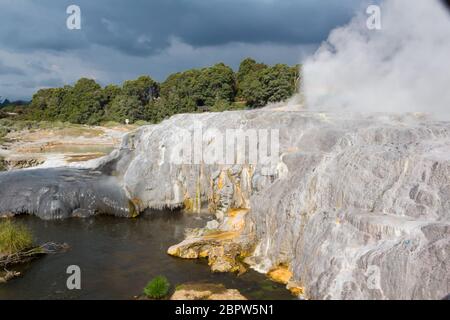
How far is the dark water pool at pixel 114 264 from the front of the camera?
14.5 m

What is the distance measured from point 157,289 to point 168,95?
62.9m

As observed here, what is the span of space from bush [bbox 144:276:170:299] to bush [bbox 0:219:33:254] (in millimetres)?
6618

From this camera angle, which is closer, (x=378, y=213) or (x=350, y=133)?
(x=378, y=213)

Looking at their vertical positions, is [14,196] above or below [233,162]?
below

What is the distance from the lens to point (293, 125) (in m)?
23.2

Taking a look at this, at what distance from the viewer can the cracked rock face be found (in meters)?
10.9

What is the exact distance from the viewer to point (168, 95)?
74.1 metres

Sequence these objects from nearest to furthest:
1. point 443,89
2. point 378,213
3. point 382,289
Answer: point 382,289 < point 378,213 < point 443,89

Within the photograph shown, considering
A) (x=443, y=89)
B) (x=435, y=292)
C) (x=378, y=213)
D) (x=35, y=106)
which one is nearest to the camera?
(x=435, y=292)

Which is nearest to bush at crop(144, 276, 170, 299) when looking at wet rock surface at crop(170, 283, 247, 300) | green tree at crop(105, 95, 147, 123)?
wet rock surface at crop(170, 283, 247, 300)

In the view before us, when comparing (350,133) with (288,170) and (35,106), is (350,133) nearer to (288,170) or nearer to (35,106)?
(288,170)

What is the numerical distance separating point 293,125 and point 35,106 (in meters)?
74.3
